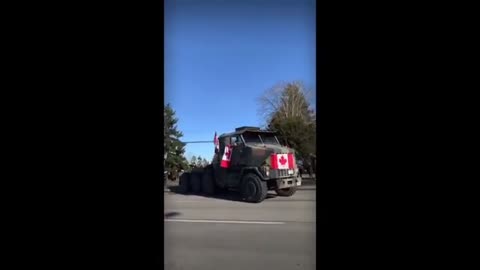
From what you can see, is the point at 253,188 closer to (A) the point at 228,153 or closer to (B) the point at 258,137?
(A) the point at 228,153

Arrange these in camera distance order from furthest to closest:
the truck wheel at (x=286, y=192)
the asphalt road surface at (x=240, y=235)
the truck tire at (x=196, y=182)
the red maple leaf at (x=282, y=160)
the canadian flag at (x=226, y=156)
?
the truck tire at (x=196, y=182)
the truck wheel at (x=286, y=192)
the canadian flag at (x=226, y=156)
the red maple leaf at (x=282, y=160)
the asphalt road surface at (x=240, y=235)

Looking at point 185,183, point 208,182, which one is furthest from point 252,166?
point 185,183

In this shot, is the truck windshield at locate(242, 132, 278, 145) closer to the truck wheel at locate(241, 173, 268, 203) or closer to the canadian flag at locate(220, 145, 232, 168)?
the canadian flag at locate(220, 145, 232, 168)

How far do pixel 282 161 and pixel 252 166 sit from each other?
0.82 meters

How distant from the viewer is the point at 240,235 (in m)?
6.47

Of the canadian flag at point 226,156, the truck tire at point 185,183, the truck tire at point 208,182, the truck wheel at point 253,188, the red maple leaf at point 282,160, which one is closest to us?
the truck wheel at point 253,188

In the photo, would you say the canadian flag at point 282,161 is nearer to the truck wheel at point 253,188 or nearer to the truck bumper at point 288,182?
the truck bumper at point 288,182

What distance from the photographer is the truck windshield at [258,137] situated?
1162 centimetres

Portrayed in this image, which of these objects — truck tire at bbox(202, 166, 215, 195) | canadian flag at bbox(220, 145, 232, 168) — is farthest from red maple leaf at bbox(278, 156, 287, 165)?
truck tire at bbox(202, 166, 215, 195)

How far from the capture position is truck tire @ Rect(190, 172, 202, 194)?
Result: 13195 millimetres

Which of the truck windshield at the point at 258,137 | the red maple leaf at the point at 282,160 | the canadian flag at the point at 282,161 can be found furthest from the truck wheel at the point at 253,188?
the truck windshield at the point at 258,137
